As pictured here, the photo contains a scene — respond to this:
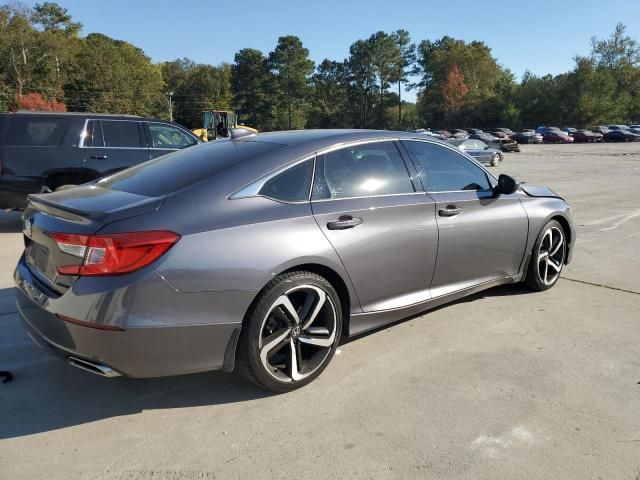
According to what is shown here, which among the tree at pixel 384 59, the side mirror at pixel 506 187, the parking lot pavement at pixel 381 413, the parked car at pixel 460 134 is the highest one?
the tree at pixel 384 59

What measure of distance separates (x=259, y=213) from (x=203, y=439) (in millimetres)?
1240

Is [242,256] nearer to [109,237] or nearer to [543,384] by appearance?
[109,237]

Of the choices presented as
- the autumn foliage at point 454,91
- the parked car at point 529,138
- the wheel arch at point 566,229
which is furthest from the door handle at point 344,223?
the autumn foliage at point 454,91

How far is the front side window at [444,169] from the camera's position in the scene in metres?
4.09

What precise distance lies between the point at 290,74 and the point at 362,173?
104 meters

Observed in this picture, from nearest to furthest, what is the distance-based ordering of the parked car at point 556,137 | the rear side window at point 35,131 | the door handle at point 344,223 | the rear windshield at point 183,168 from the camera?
the rear windshield at point 183,168 → the door handle at point 344,223 → the rear side window at point 35,131 → the parked car at point 556,137

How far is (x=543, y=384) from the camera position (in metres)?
3.32

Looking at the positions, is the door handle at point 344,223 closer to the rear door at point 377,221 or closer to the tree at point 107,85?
the rear door at point 377,221

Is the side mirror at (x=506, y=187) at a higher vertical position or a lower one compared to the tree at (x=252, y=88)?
lower

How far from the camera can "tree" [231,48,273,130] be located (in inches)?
3996

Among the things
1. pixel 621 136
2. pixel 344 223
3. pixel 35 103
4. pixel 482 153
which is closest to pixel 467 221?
pixel 344 223

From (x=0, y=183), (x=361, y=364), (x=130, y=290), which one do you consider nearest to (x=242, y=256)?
(x=130, y=290)

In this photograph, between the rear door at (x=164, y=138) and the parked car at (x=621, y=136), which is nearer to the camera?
the rear door at (x=164, y=138)

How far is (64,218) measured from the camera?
114 inches
